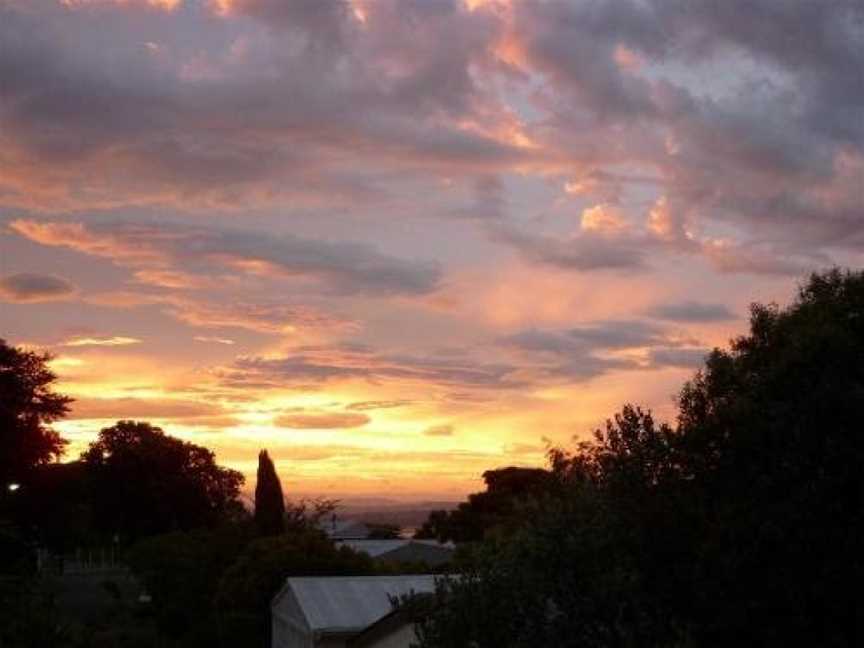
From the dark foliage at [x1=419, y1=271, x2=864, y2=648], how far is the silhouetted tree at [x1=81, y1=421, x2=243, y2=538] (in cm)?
8552

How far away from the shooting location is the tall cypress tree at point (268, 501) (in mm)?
60562

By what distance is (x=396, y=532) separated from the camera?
144 m

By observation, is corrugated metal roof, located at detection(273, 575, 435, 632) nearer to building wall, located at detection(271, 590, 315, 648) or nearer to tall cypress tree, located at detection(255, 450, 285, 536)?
building wall, located at detection(271, 590, 315, 648)

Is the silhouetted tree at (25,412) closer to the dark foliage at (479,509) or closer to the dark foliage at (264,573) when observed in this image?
the dark foliage at (264,573)

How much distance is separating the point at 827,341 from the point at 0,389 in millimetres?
50828

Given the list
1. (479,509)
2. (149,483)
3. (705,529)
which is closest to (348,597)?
(705,529)

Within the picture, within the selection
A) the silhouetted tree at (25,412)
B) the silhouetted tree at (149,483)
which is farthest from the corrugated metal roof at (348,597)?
the silhouetted tree at (149,483)

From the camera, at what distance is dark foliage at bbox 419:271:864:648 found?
60.5ft

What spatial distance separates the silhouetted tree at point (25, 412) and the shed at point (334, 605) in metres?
24.6

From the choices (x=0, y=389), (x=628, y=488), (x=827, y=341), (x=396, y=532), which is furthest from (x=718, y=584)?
(x=396, y=532)

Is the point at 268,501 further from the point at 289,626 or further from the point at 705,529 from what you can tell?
the point at 705,529

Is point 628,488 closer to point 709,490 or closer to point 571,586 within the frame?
point 709,490

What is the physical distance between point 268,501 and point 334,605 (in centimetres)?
2472

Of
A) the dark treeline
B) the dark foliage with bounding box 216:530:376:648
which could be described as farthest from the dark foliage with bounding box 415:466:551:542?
the dark treeline
